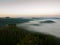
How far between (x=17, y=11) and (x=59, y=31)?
3.24 feet

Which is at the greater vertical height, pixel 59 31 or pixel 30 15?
pixel 30 15

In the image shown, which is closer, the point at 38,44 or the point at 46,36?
the point at 38,44

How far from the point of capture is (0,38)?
2189 mm

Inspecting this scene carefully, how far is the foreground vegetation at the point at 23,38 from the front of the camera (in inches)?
81.6

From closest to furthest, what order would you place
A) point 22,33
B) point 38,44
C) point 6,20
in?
point 38,44
point 22,33
point 6,20

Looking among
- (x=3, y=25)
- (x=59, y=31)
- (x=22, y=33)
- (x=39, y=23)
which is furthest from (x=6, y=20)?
(x=59, y=31)

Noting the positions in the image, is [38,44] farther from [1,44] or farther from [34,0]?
[34,0]

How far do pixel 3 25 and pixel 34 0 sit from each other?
34.4 inches

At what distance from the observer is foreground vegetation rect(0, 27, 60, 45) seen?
2.07m

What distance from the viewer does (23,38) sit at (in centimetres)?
212

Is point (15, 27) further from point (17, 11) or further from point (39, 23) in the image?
point (39, 23)

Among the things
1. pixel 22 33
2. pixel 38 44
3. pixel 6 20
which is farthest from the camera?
pixel 6 20

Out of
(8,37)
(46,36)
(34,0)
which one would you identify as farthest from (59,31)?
(8,37)

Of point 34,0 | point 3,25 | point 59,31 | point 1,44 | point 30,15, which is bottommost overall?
point 1,44
